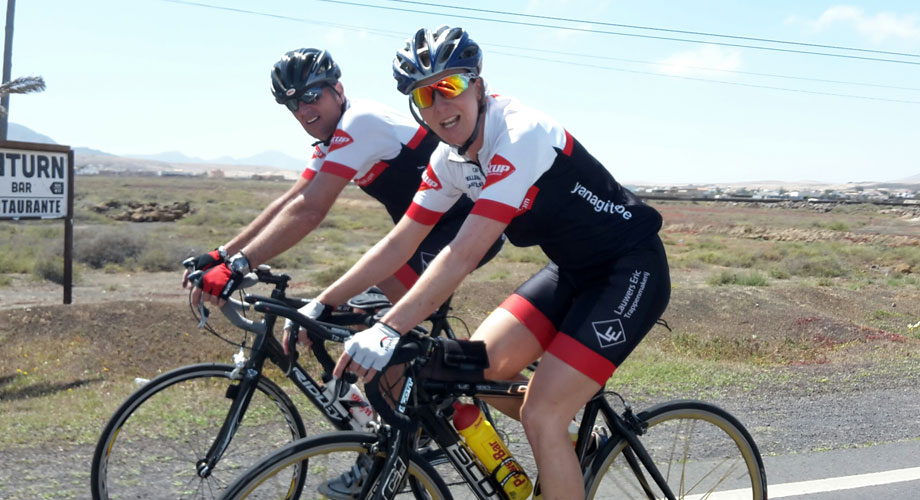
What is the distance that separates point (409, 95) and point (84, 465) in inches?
108

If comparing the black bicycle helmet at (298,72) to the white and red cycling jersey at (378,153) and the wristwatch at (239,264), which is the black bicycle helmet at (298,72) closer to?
the white and red cycling jersey at (378,153)

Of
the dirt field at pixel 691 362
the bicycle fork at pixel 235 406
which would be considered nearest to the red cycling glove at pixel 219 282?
the bicycle fork at pixel 235 406

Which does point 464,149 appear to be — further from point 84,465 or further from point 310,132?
point 84,465

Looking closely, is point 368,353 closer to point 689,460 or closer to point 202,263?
point 202,263

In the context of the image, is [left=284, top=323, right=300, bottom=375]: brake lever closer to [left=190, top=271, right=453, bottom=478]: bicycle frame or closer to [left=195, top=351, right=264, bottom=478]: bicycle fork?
[left=190, top=271, right=453, bottom=478]: bicycle frame

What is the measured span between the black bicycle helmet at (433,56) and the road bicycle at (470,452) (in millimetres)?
967

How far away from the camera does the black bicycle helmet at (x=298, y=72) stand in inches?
167

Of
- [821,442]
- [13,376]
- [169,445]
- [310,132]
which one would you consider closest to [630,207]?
[310,132]

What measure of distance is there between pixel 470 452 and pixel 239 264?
130cm

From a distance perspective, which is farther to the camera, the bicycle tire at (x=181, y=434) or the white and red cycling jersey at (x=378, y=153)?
the white and red cycling jersey at (x=378, y=153)

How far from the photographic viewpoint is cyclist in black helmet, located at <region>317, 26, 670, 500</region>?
3100 millimetres

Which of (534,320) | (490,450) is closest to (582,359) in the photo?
(534,320)

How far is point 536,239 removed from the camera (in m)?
3.45

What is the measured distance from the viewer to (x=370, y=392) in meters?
2.93
